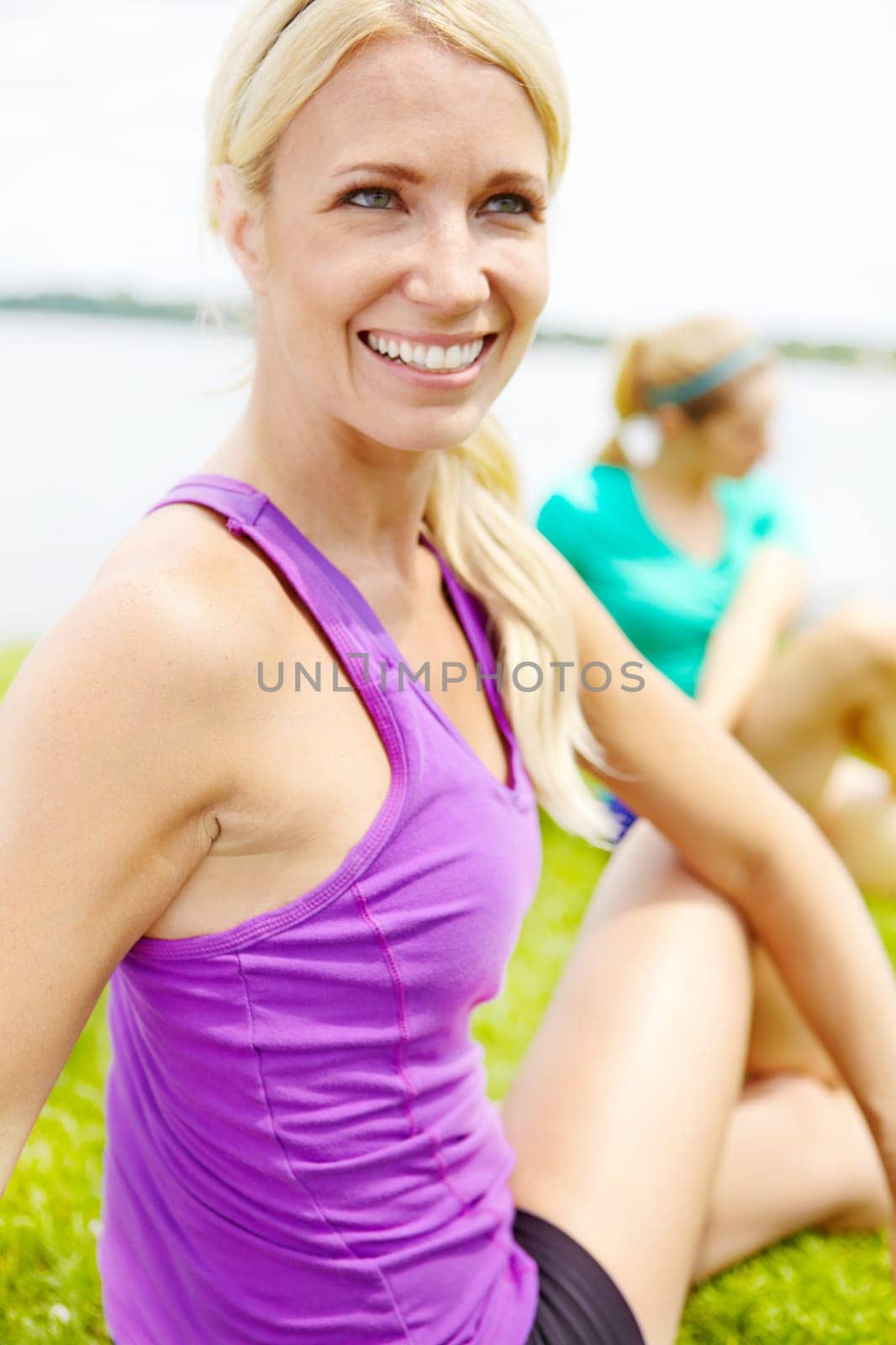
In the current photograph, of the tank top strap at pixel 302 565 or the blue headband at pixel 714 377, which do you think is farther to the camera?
the blue headband at pixel 714 377

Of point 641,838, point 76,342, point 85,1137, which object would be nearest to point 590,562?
point 641,838

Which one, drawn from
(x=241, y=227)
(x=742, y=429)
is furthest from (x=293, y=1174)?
(x=742, y=429)

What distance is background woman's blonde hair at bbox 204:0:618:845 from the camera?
3.96ft

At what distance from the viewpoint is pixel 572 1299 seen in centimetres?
150

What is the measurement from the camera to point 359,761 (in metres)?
1.29

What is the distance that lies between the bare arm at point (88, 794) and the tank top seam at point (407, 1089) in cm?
21

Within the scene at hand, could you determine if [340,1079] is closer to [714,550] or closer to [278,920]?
[278,920]

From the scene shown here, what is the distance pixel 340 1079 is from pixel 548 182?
35.0 inches

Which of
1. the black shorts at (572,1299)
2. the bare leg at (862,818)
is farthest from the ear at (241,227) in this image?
the bare leg at (862,818)

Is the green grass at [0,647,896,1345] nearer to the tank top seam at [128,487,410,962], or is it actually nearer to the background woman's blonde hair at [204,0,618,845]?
the background woman's blonde hair at [204,0,618,845]

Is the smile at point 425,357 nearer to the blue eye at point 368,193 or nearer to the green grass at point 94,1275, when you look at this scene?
the blue eye at point 368,193

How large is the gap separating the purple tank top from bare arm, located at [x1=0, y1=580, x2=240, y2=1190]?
0.11 meters

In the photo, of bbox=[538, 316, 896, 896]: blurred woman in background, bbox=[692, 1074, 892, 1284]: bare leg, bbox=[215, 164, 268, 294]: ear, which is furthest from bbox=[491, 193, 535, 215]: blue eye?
bbox=[538, 316, 896, 896]: blurred woman in background

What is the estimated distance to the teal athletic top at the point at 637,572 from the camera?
11.4 ft
